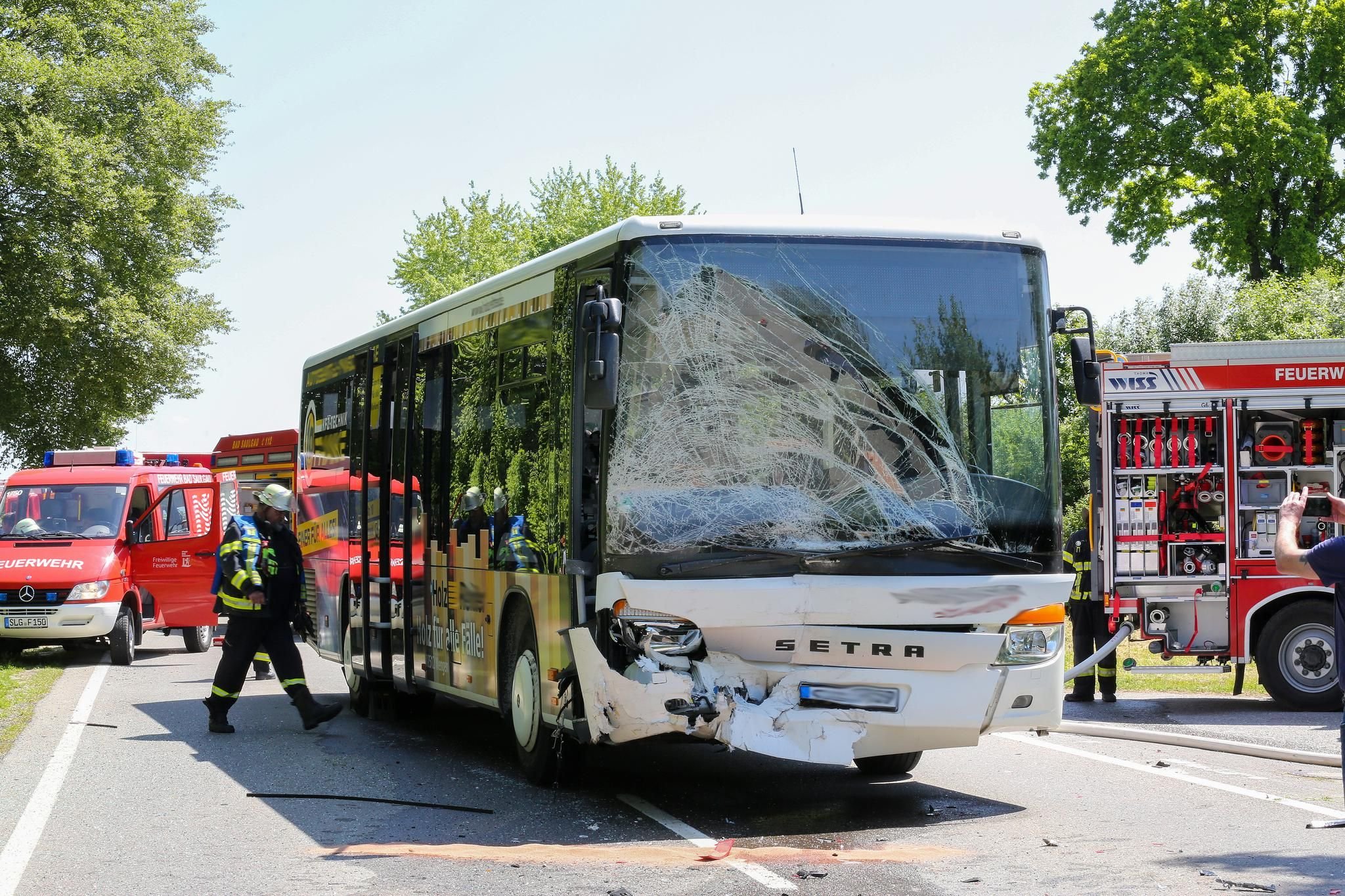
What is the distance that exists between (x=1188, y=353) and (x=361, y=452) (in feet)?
23.8

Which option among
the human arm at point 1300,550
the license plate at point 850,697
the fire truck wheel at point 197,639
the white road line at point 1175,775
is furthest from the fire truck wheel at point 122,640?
the human arm at point 1300,550

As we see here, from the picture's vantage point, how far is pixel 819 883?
6949mm

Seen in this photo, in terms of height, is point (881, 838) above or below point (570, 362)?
below

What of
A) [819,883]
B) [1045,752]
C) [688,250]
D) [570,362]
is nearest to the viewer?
[819,883]

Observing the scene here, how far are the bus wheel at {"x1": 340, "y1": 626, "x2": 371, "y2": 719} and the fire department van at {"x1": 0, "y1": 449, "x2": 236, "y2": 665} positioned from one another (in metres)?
6.07

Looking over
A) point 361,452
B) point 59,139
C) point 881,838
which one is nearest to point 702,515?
point 881,838

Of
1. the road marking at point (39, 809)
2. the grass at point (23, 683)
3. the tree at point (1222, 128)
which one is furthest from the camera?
the tree at point (1222, 128)

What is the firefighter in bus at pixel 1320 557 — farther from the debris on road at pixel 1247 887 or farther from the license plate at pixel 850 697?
the license plate at pixel 850 697

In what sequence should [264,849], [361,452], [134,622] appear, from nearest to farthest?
1. [264,849]
2. [361,452]
3. [134,622]

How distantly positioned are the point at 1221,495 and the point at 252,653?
27.7 feet

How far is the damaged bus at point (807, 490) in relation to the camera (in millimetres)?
8172

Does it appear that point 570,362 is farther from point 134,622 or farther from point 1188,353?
point 134,622

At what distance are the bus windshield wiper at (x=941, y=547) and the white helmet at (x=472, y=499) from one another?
120 inches

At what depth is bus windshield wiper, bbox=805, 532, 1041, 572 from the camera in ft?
26.9
